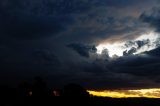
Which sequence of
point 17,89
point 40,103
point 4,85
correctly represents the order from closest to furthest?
1. point 40,103
2. point 17,89
3. point 4,85

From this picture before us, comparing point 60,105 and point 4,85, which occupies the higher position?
point 4,85

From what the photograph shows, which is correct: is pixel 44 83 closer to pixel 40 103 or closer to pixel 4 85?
pixel 40 103

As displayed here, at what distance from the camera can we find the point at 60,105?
160125 millimetres

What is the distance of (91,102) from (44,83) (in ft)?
76.9

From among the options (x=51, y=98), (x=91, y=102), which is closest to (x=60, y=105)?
(x=51, y=98)

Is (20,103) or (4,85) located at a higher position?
(4,85)

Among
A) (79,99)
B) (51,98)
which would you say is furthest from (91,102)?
(51,98)

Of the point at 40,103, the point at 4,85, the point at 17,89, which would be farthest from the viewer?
the point at 4,85

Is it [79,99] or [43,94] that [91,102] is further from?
[43,94]

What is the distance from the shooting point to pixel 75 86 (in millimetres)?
169750

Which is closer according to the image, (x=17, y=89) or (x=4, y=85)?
(x=17, y=89)

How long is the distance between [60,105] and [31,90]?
47.5 ft

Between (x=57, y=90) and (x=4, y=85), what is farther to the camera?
(x=4, y=85)

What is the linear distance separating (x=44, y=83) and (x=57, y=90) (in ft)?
23.9
